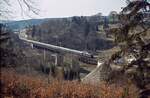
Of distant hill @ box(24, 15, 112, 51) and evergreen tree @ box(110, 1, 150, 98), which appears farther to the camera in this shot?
distant hill @ box(24, 15, 112, 51)

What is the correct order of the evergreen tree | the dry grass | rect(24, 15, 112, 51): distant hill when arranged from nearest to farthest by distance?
1. the evergreen tree
2. the dry grass
3. rect(24, 15, 112, 51): distant hill

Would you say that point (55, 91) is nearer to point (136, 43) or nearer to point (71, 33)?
point (136, 43)

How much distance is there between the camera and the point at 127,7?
31.0 feet

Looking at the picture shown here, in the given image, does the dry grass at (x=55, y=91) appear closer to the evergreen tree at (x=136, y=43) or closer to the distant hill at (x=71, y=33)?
the evergreen tree at (x=136, y=43)

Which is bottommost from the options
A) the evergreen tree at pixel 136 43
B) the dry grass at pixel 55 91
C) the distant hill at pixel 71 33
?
the distant hill at pixel 71 33

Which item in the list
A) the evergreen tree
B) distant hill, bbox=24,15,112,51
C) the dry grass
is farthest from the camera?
distant hill, bbox=24,15,112,51

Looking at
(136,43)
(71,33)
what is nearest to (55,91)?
(136,43)

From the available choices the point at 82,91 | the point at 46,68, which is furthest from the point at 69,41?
the point at 82,91

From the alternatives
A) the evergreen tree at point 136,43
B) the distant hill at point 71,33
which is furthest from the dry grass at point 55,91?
the distant hill at point 71,33

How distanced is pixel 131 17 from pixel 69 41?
107 meters

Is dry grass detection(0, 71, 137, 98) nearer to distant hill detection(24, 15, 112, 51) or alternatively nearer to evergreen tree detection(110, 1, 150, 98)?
evergreen tree detection(110, 1, 150, 98)

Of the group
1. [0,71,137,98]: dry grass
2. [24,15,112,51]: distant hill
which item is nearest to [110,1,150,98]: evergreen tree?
[0,71,137,98]: dry grass

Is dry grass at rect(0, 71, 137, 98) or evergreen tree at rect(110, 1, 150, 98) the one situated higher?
evergreen tree at rect(110, 1, 150, 98)

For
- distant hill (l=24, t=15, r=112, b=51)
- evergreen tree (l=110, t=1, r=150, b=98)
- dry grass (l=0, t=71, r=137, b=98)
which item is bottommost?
distant hill (l=24, t=15, r=112, b=51)
